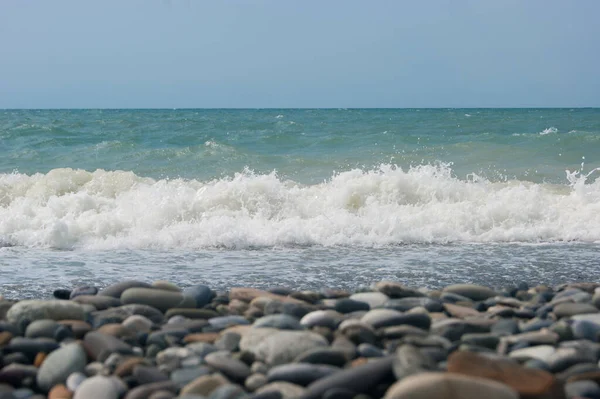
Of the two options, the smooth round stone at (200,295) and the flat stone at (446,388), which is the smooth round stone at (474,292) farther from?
the flat stone at (446,388)

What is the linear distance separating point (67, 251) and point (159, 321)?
4173mm

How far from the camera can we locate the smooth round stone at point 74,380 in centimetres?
276

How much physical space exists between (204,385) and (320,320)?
0.95 metres

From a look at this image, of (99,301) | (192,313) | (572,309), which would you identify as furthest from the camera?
(99,301)

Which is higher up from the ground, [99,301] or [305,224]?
[99,301]

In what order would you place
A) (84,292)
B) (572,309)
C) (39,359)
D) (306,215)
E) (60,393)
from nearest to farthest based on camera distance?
(60,393) → (39,359) → (572,309) → (84,292) → (306,215)

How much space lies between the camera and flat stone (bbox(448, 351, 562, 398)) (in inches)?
96.9

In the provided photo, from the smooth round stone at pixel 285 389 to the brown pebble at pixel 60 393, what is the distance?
2.40 ft

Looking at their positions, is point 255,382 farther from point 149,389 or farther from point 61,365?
point 61,365

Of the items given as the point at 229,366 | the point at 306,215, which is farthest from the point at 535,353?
the point at 306,215

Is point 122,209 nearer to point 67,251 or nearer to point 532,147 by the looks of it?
point 67,251

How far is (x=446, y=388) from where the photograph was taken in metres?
2.29

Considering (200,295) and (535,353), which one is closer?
(535,353)

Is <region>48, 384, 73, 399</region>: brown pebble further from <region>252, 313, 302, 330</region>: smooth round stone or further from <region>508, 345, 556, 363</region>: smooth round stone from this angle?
<region>508, 345, 556, 363</region>: smooth round stone
